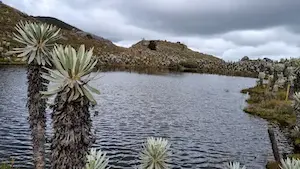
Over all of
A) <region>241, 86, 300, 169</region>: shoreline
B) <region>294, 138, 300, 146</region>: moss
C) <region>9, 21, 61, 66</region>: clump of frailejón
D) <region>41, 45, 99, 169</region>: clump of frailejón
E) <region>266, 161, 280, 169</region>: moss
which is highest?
<region>9, 21, 61, 66</region>: clump of frailejón

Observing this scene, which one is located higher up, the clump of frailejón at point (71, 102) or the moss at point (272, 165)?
the clump of frailejón at point (71, 102)

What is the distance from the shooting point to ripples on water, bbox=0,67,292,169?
32.1m

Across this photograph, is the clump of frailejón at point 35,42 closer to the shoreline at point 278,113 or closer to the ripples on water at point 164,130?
the ripples on water at point 164,130

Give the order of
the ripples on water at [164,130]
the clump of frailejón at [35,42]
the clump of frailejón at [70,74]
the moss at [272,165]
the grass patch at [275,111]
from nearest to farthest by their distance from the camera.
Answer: the clump of frailejón at [70,74]
the clump of frailejón at [35,42]
the moss at [272,165]
the ripples on water at [164,130]
the grass patch at [275,111]

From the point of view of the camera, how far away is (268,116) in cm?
5812

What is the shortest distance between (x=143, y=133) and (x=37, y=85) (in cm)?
2750

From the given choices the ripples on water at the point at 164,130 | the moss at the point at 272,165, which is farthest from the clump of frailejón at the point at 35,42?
the moss at the point at 272,165

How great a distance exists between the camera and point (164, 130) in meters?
43.1

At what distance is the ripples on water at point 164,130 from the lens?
1262 inches

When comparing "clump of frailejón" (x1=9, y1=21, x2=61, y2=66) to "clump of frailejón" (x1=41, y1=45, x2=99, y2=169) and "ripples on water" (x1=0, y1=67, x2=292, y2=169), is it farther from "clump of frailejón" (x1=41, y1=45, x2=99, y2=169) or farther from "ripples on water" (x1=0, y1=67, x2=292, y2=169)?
"ripples on water" (x1=0, y1=67, x2=292, y2=169)

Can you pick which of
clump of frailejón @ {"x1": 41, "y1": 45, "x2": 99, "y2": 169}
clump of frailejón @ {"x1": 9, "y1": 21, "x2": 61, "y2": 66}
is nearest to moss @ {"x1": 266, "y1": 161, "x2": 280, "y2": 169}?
clump of frailejón @ {"x1": 9, "y1": 21, "x2": 61, "y2": 66}

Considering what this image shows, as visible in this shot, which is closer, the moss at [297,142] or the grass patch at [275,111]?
the moss at [297,142]

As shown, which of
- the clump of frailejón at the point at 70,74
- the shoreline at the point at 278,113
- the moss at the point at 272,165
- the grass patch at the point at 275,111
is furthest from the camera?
the grass patch at the point at 275,111

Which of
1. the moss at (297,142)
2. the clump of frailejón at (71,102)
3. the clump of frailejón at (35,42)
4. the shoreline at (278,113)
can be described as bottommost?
the moss at (297,142)
